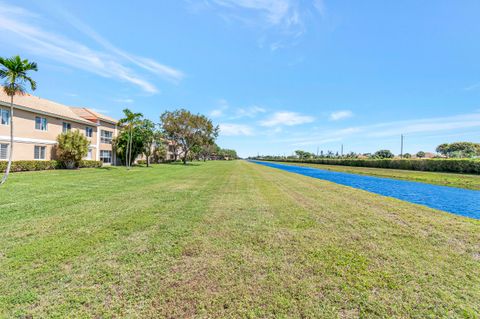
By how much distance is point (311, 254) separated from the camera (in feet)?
13.9

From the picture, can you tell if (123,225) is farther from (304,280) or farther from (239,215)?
(304,280)

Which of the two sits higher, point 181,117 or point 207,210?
point 181,117

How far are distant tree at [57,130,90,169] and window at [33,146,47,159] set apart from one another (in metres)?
1.26

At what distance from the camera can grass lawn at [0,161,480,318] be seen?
2.77 metres

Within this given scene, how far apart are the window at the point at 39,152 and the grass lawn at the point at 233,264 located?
18.3 m

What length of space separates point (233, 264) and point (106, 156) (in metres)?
34.3

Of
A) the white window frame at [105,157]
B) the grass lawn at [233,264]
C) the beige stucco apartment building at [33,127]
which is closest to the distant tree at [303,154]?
the white window frame at [105,157]

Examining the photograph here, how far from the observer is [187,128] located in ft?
140

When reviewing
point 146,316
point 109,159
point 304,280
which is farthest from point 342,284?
point 109,159

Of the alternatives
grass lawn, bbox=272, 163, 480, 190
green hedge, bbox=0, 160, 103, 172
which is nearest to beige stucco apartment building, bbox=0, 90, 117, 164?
green hedge, bbox=0, 160, 103, 172

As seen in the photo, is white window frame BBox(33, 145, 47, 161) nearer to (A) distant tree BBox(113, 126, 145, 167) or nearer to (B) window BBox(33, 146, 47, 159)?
(B) window BBox(33, 146, 47, 159)

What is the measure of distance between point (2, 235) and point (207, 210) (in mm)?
5070

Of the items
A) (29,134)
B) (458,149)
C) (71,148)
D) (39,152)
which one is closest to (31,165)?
(39,152)

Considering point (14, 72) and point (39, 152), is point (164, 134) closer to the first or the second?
point (39, 152)
